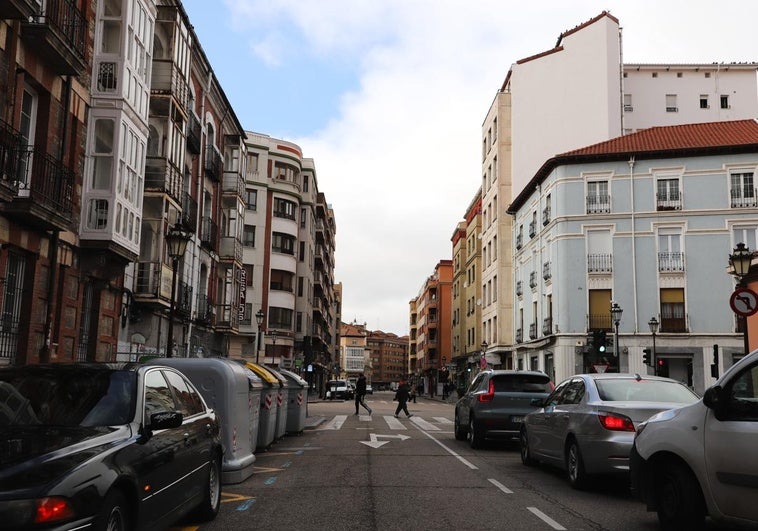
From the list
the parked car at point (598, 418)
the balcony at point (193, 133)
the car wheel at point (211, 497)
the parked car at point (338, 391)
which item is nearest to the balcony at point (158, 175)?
the balcony at point (193, 133)

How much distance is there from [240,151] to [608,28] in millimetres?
25644

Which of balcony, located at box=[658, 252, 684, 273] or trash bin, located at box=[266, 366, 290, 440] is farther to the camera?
balcony, located at box=[658, 252, 684, 273]

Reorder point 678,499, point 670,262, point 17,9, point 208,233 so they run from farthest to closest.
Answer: point 670,262
point 208,233
point 17,9
point 678,499

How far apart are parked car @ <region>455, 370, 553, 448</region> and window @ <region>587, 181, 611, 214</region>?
27.0m

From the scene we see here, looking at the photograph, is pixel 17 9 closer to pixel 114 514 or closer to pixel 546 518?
pixel 114 514

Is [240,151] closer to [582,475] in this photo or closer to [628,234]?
[628,234]

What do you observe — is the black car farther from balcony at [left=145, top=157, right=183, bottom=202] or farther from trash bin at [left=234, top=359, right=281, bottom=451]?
balcony at [left=145, top=157, right=183, bottom=202]

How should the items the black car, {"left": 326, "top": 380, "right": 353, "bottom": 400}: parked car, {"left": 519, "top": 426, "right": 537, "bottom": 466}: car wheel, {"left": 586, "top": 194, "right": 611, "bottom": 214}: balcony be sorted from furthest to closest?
{"left": 326, "top": 380, "right": 353, "bottom": 400}: parked car < {"left": 586, "top": 194, "right": 611, "bottom": 214}: balcony < {"left": 519, "top": 426, "right": 537, "bottom": 466}: car wheel < the black car

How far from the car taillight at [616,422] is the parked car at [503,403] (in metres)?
5.69

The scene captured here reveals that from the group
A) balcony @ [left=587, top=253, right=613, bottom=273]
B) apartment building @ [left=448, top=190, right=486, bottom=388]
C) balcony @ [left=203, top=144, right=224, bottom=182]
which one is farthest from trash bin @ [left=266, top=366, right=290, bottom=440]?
apartment building @ [left=448, top=190, right=486, bottom=388]

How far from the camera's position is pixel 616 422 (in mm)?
9242

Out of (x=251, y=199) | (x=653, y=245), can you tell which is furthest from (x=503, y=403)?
(x=251, y=199)

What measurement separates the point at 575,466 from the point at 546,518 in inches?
88.7

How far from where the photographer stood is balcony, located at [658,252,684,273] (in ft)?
130
